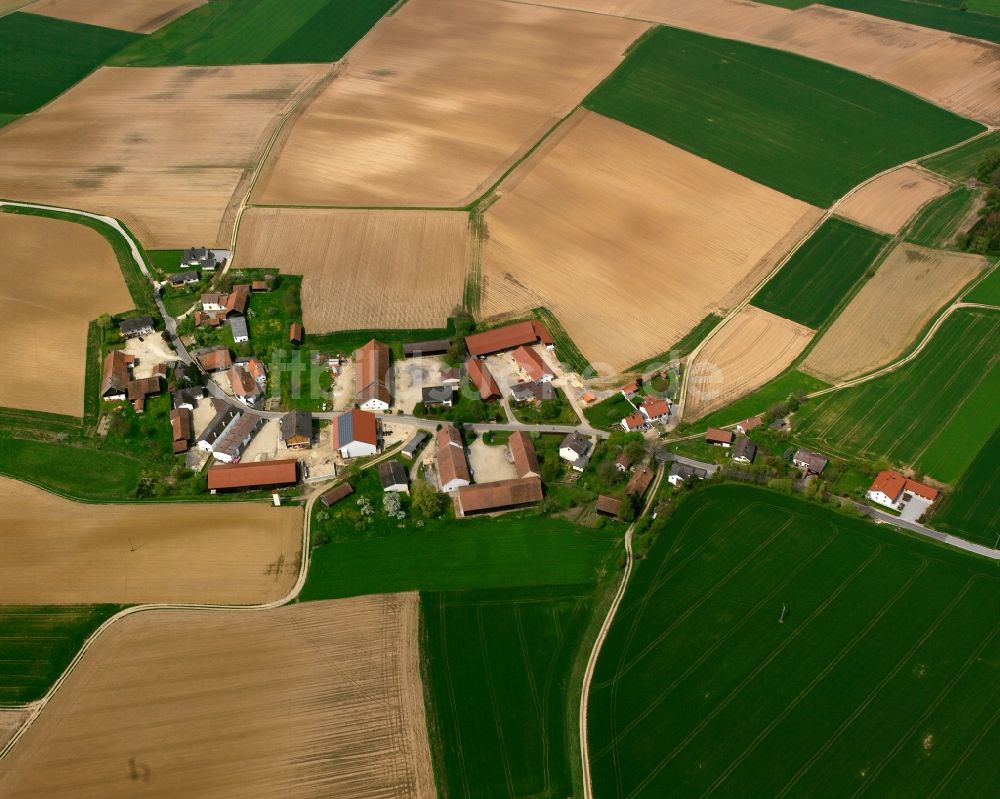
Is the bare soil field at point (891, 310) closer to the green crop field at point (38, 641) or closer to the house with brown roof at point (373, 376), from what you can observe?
the house with brown roof at point (373, 376)

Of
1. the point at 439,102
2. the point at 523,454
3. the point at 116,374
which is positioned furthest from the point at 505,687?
the point at 439,102

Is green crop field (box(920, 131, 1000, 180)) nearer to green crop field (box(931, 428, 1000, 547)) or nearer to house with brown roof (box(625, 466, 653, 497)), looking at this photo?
green crop field (box(931, 428, 1000, 547))

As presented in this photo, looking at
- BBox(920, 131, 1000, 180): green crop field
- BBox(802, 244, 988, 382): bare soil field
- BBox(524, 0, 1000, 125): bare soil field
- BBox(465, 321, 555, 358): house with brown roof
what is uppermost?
BBox(524, 0, 1000, 125): bare soil field

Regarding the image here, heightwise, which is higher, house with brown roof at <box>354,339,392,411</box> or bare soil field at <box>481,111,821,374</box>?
bare soil field at <box>481,111,821,374</box>

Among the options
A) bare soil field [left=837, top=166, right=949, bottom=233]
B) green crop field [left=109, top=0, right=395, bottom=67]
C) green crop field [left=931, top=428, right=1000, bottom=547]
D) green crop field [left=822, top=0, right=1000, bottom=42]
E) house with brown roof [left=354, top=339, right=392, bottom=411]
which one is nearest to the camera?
green crop field [left=931, top=428, right=1000, bottom=547]

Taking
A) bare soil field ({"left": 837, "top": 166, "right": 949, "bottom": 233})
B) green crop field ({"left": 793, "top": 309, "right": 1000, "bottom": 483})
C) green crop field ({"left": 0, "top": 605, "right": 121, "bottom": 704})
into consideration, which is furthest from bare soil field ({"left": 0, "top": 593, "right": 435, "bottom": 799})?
bare soil field ({"left": 837, "top": 166, "right": 949, "bottom": 233})

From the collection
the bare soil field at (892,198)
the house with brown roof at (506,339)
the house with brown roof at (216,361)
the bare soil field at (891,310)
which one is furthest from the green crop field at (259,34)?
the bare soil field at (891,310)
